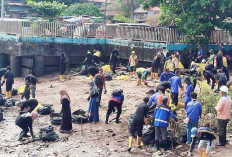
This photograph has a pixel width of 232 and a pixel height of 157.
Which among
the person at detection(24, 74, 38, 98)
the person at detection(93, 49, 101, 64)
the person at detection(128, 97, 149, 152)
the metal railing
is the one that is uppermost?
the metal railing

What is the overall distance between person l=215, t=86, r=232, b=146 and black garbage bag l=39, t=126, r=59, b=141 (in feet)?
15.5

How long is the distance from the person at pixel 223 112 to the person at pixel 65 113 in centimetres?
458

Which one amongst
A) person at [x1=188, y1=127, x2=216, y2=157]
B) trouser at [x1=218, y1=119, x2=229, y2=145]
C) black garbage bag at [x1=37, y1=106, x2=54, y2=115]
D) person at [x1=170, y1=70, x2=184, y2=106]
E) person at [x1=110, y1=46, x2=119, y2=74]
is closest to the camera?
person at [x1=188, y1=127, x2=216, y2=157]

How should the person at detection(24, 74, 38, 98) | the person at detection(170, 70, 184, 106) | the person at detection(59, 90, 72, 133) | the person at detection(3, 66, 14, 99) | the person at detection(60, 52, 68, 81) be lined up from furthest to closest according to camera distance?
the person at detection(60, 52, 68, 81) < the person at detection(3, 66, 14, 99) < the person at detection(24, 74, 38, 98) < the person at detection(170, 70, 184, 106) < the person at detection(59, 90, 72, 133)

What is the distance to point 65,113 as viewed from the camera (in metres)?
12.4

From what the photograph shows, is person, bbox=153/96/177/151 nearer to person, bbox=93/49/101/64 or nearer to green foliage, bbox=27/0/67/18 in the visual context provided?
person, bbox=93/49/101/64

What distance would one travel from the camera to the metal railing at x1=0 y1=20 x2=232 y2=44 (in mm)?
21656

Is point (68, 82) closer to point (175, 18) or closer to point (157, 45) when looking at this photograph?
point (157, 45)

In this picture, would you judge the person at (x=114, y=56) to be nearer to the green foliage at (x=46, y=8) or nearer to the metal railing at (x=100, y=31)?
the metal railing at (x=100, y=31)

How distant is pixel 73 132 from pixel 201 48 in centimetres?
1047

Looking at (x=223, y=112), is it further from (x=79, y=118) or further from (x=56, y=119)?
(x=56, y=119)

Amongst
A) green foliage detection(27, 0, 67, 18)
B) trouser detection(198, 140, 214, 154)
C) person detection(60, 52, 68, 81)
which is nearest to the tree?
person detection(60, 52, 68, 81)

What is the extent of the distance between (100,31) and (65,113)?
12.5m

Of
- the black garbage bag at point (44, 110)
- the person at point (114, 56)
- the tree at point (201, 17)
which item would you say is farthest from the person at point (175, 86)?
the tree at point (201, 17)
